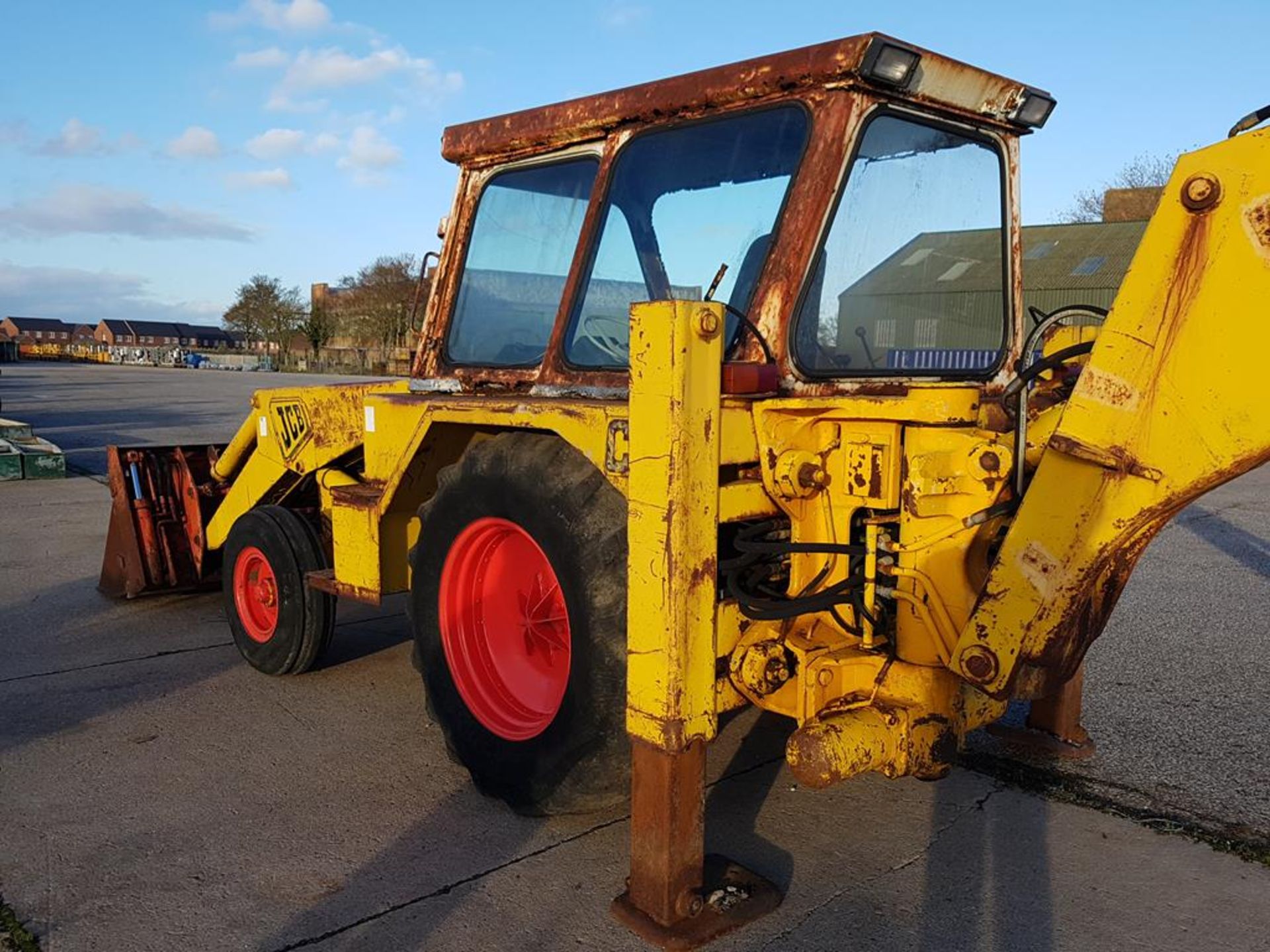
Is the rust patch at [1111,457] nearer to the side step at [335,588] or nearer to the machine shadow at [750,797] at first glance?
the machine shadow at [750,797]

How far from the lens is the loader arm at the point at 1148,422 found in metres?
2.16

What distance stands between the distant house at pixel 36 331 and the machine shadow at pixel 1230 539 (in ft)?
434

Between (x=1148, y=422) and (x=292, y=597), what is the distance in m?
3.74

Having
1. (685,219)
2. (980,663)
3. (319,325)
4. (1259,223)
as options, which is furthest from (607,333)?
(319,325)

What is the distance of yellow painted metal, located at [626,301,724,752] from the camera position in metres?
2.52

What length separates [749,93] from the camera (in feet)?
10.1

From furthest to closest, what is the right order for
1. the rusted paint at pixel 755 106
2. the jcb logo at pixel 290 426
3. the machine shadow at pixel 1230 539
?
the machine shadow at pixel 1230 539
the jcb logo at pixel 290 426
the rusted paint at pixel 755 106

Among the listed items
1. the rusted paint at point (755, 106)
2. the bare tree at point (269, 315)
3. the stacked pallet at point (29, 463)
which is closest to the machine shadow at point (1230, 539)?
the rusted paint at point (755, 106)

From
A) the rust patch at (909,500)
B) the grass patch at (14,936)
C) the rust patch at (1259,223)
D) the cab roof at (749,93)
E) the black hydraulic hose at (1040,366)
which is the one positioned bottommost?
the grass patch at (14,936)

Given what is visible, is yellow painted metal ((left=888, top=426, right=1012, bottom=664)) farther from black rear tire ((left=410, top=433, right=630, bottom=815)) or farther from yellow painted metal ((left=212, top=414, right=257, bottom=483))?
yellow painted metal ((left=212, top=414, right=257, bottom=483))

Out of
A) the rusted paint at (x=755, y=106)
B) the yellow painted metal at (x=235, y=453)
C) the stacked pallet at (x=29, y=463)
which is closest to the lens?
the rusted paint at (x=755, y=106)

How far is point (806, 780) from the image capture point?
2678 millimetres

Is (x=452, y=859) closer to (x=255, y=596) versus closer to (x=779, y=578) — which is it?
(x=779, y=578)

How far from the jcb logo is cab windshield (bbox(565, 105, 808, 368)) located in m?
1.87
